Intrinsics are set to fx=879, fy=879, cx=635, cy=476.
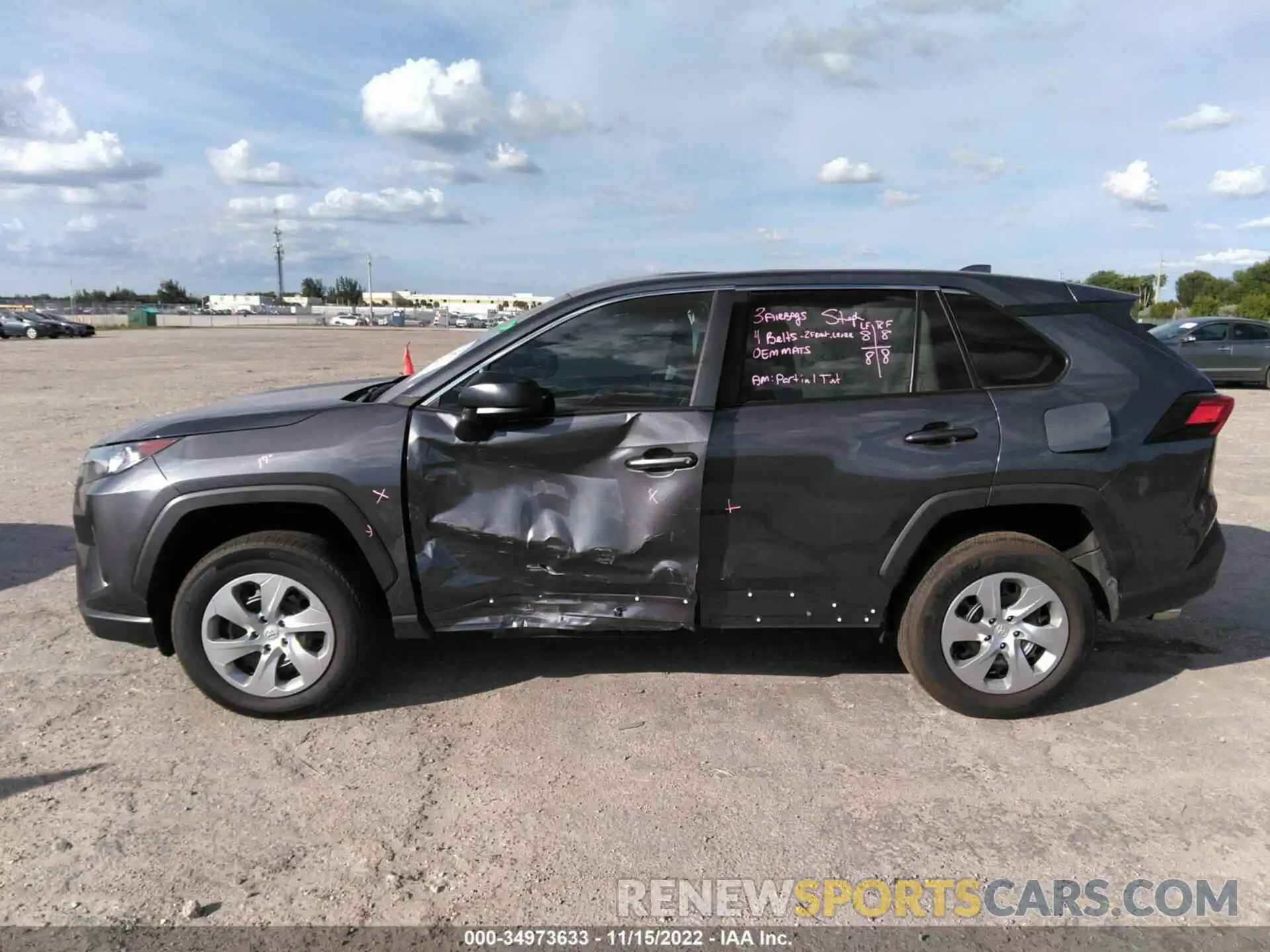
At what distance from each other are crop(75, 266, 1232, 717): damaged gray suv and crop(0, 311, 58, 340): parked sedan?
158ft

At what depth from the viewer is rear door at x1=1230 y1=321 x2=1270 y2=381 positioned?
58.5 feet

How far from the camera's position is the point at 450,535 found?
143 inches

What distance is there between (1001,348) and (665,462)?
155 cm

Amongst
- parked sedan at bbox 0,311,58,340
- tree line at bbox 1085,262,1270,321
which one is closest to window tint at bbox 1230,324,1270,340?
tree line at bbox 1085,262,1270,321

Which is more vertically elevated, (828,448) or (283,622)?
(828,448)

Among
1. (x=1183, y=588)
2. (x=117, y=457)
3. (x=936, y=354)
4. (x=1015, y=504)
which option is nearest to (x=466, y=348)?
(x=117, y=457)

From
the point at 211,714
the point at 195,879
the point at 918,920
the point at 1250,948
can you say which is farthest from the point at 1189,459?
the point at 211,714

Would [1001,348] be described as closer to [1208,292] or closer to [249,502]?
[249,502]

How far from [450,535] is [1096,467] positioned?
270 centimetres

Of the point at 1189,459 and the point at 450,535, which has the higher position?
the point at 1189,459

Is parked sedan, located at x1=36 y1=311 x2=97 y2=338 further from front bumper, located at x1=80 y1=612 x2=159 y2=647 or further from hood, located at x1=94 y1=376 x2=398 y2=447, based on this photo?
front bumper, located at x1=80 y1=612 x2=159 y2=647

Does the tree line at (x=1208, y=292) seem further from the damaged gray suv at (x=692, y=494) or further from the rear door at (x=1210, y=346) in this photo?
the damaged gray suv at (x=692, y=494)

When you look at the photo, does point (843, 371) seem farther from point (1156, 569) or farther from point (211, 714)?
point (211, 714)

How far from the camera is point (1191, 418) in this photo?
3.78m
